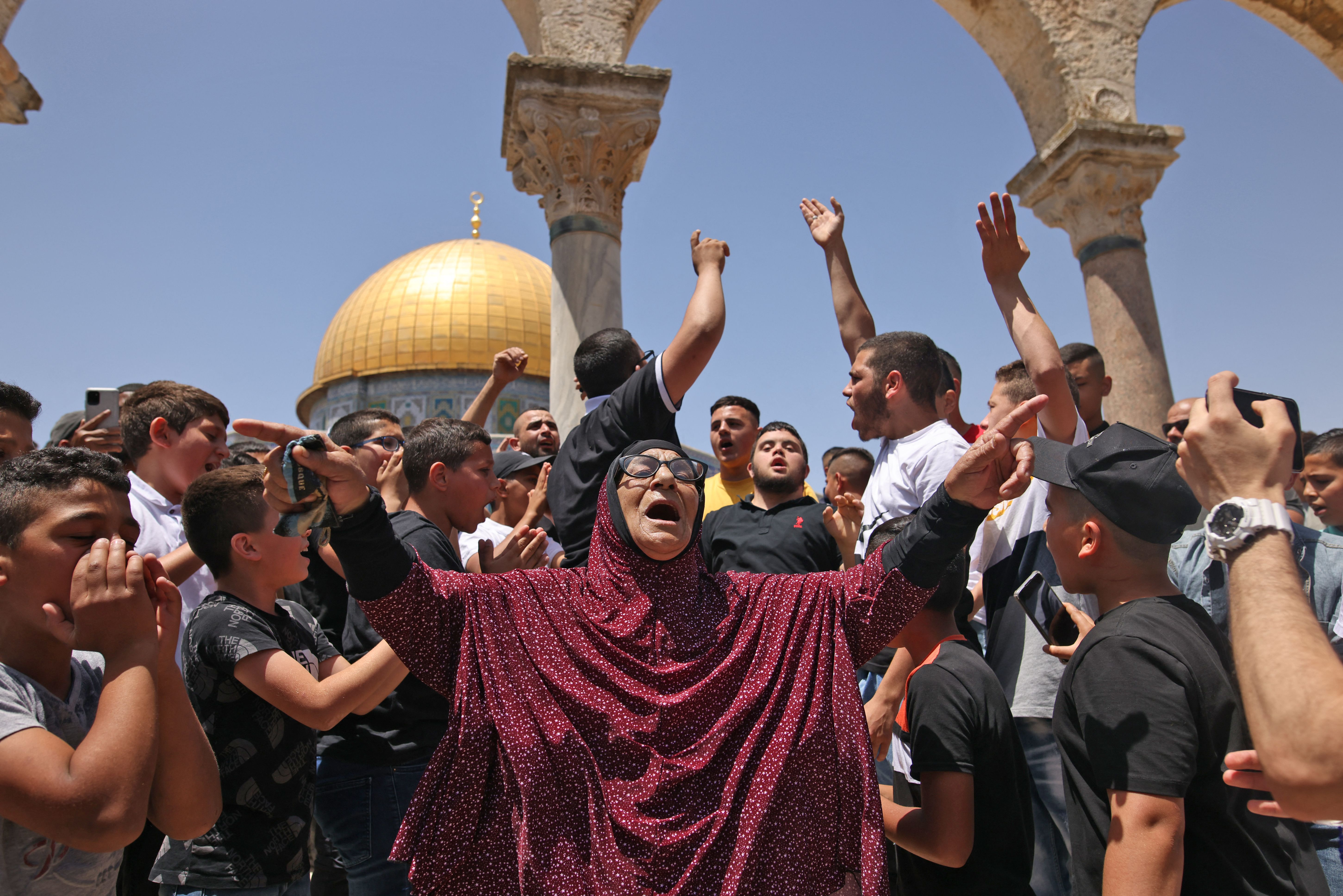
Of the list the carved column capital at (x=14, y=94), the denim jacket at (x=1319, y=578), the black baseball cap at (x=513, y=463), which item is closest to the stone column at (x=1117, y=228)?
the denim jacket at (x=1319, y=578)

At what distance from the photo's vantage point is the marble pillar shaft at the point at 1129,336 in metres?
7.26

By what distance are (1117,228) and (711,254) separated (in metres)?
5.88

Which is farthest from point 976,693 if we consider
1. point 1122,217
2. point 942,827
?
point 1122,217

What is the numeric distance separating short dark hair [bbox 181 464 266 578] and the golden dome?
22.7m

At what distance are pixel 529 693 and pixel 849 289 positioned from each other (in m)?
A: 2.58

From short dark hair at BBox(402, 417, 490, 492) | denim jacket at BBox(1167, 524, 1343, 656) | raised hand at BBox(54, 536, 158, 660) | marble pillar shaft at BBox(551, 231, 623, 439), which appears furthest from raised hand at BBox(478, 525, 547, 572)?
marble pillar shaft at BBox(551, 231, 623, 439)

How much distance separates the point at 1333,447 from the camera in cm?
381

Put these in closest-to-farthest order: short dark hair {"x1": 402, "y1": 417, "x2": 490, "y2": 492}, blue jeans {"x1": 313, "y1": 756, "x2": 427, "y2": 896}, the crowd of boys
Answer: the crowd of boys
blue jeans {"x1": 313, "y1": 756, "x2": 427, "y2": 896}
short dark hair {"x1": 402, "y1": 417, "x2": 490, "y2": 492}

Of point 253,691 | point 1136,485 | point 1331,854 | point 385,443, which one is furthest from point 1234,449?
point 385,443

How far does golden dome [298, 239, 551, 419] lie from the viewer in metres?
25.8

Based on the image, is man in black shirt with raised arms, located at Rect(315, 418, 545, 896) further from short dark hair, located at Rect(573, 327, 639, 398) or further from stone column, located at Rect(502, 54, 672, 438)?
stone column, located at Rect(502, 54, 672, 438)

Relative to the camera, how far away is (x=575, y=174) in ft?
21.2

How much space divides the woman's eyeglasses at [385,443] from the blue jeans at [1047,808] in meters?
2.60

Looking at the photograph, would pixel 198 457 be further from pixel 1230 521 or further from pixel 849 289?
pixel 1230 521
